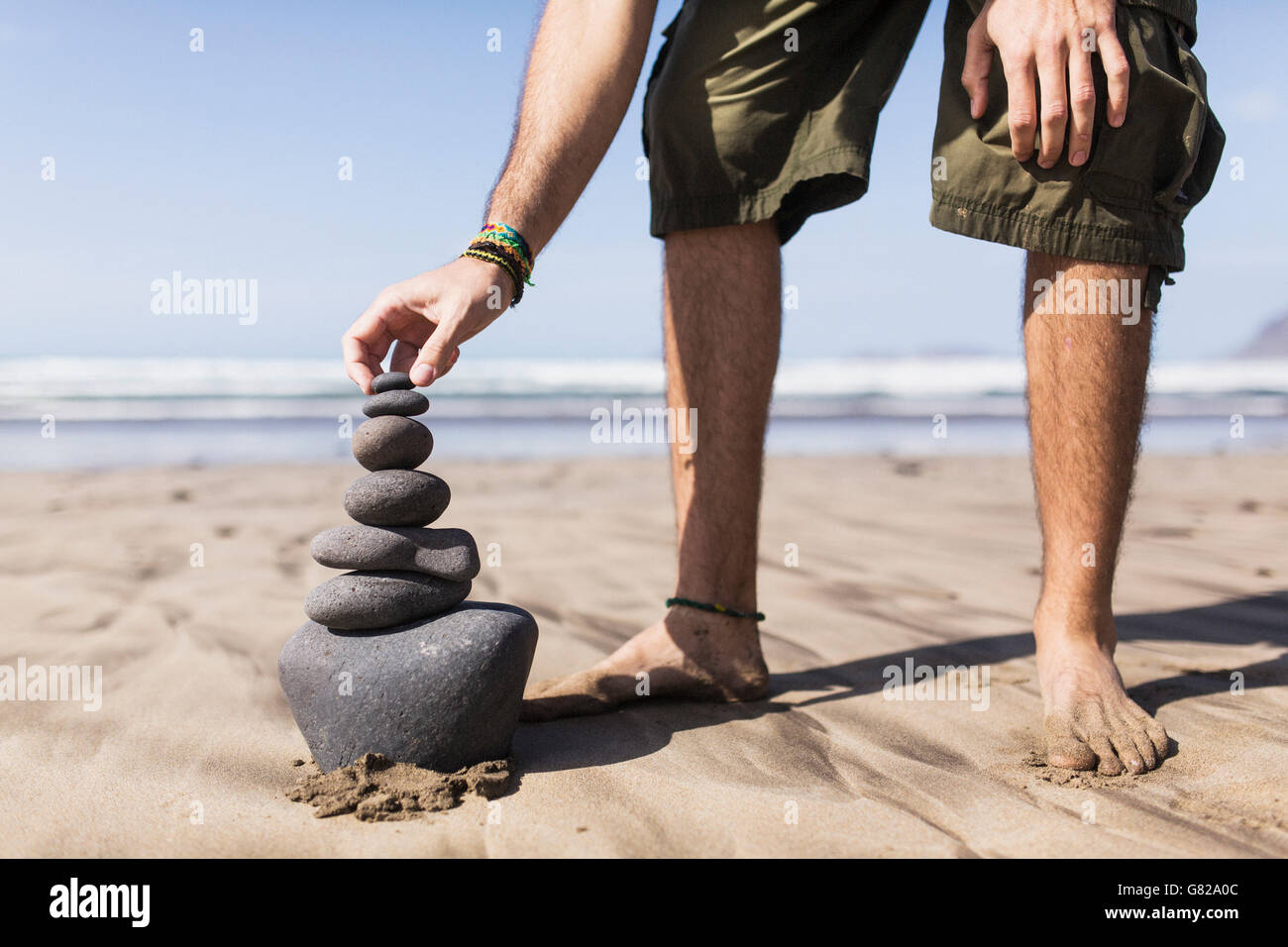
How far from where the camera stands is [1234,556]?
3973mm

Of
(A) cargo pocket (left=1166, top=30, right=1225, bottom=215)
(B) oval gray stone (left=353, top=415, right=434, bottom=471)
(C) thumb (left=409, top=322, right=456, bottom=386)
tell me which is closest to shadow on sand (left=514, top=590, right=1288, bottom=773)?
(B) oval gray stone (left=353, top=415, right=434, bottom=471)

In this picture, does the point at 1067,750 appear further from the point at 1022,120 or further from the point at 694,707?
the point at 1022,120

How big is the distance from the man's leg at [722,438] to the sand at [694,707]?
199mm

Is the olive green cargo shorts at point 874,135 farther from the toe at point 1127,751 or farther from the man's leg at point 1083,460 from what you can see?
the toe at point 1127,751

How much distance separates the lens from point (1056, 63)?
2.00m

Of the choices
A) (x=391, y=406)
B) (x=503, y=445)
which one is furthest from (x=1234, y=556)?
(x=503, y=445)

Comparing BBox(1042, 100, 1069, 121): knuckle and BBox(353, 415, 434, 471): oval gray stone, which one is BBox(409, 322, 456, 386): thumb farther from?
BBox(1042, 100, 1069, 121): knuckle

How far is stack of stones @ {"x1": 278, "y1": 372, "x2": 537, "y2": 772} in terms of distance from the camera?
5.89 feet

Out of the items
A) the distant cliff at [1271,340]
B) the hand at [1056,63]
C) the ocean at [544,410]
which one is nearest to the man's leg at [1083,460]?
the hand at [1056,63]

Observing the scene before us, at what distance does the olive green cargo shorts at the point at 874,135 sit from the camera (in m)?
2.08

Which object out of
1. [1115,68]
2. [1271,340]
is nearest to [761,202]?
[1115,68]

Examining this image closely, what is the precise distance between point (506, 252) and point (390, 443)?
0.44m
